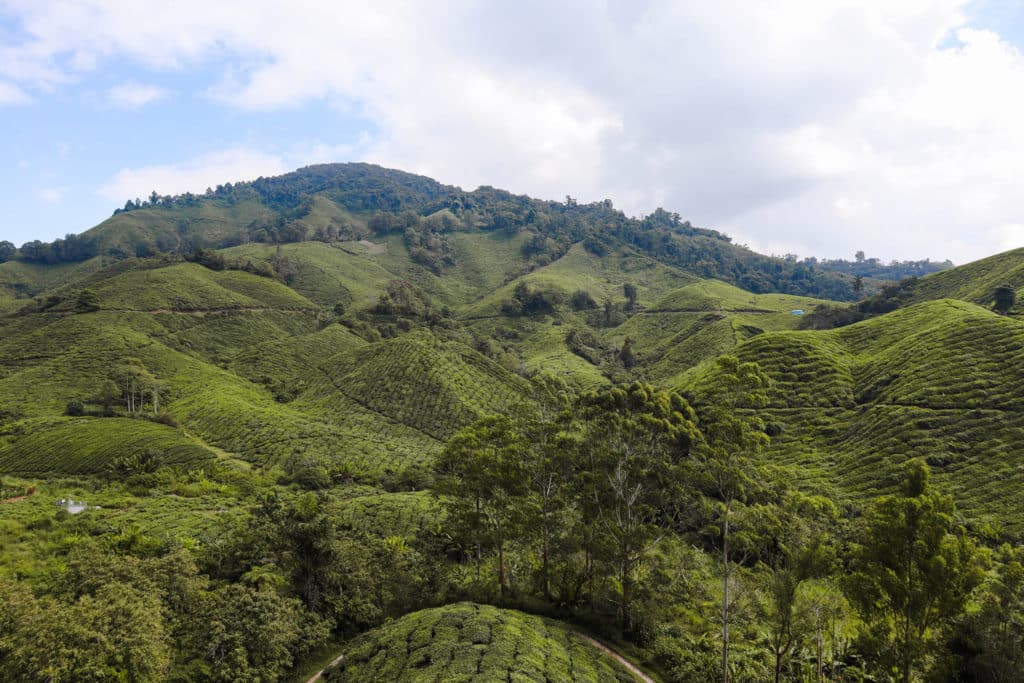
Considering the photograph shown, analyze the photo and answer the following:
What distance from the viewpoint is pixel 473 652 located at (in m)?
20.5

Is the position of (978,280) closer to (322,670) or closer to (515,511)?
(515,511)

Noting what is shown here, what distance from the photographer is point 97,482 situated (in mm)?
47656

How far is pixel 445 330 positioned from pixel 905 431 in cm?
8932

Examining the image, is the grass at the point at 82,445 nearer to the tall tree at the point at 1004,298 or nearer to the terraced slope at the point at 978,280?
the tall tree at the point at 1004,298

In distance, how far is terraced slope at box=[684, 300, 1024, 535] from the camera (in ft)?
125

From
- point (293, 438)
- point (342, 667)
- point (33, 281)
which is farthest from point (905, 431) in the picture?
point (33, 281)

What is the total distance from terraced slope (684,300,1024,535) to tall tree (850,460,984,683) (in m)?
21.4

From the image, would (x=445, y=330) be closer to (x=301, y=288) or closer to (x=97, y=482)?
(x=301, y=288)

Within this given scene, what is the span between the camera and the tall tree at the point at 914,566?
17422mm

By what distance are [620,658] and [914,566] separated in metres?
13.8

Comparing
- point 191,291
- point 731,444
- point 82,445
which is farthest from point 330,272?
point 731,444

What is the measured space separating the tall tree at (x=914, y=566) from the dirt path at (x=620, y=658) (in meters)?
10.1

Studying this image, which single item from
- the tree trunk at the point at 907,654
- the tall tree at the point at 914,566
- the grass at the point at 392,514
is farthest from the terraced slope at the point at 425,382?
the tree trunk at the point at 907,654

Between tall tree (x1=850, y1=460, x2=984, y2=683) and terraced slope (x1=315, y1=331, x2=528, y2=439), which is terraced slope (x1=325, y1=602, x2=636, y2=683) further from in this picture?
terraced slope (x1=315, y1=331, x2=528, y2=439)
